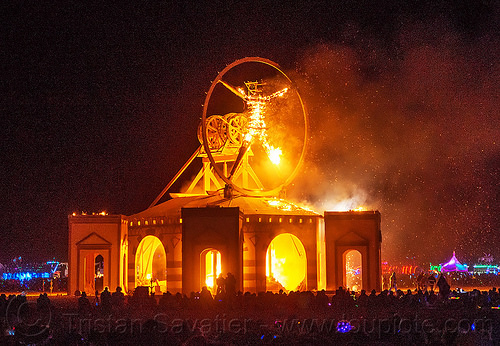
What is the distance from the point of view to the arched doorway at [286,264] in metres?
37.6

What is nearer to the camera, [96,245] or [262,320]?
[262,320]

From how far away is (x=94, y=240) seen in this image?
37.8 meters

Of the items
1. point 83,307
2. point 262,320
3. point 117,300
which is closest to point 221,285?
point 117,300

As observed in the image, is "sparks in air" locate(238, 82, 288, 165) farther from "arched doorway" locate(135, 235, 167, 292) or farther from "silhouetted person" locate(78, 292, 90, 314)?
"silhouetted person" locate(78, 292, 90, 314)

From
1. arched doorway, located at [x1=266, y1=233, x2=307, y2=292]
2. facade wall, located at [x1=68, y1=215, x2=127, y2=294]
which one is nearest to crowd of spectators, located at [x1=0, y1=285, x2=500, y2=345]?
arched doorway, located at [x1=266, y1=233, x2=307, y2=292]

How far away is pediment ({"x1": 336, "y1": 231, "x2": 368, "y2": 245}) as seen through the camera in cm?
3591

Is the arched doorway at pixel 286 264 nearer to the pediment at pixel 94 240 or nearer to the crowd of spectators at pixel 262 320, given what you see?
the pediment at pixel 94 240

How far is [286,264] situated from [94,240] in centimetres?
1077

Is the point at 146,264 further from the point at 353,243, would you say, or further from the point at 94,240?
the point at 353,243

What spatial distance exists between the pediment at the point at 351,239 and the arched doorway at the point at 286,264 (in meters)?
2.18

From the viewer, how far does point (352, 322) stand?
18.1 m

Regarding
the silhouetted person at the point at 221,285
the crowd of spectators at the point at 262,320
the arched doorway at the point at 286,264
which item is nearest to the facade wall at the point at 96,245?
the arched doorway at the point at 286,264

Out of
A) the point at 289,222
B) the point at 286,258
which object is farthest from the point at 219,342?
the point at 286,258

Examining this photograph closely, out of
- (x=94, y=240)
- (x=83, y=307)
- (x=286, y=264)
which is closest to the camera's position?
(x=83, y=307)
